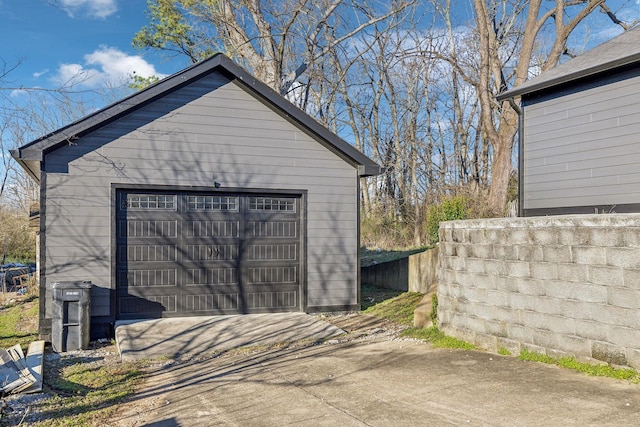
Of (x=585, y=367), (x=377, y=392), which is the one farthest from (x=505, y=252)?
(x=377, y=392)

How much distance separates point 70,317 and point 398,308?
6.31 m

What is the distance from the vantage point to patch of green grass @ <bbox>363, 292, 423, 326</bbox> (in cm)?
984

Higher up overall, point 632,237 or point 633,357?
point 632,237

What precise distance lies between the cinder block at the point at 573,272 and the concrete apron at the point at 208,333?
12.4 feet

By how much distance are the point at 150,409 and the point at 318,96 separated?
22208 millimetres

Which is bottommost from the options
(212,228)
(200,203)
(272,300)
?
(272,300)

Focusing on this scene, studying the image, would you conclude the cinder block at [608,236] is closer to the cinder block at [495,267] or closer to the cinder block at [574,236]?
the cinder block at [574,236]

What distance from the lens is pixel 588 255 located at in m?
5.72

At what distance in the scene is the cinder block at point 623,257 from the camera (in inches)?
206

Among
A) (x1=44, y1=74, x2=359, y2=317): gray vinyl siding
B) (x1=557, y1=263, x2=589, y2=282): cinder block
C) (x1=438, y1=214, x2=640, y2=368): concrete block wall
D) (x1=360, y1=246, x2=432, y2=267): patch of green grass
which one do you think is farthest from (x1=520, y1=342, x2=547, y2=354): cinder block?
(x1=360, y1=246, x2=432, y2=267): patch of green grass

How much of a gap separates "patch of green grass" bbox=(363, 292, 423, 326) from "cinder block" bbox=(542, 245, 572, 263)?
11.6ft

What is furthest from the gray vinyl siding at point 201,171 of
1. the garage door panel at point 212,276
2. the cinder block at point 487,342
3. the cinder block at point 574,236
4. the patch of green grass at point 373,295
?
the cinder block at point 574,236

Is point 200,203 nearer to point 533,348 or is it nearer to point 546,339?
point 533,348

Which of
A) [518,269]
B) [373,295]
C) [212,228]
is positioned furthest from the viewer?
[373,295]
